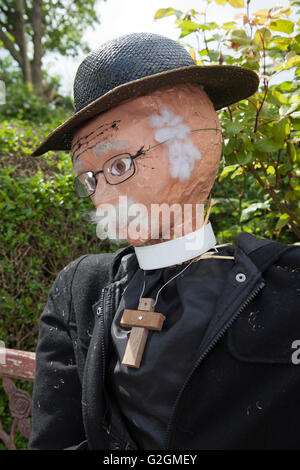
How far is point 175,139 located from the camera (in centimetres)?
124

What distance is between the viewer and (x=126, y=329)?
138 centimetres

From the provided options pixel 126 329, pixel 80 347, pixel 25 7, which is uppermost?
pixel 25 7

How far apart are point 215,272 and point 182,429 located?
20.2 inches

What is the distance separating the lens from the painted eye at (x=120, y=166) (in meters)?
1.26

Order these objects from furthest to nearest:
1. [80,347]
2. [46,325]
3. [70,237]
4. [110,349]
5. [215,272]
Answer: [70,237], [46,325], [80,347], [110,349], [215,272]

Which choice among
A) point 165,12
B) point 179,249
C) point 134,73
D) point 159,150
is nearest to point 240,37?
point 165,12

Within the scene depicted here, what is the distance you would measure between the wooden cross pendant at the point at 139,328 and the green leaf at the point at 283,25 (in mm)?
1220

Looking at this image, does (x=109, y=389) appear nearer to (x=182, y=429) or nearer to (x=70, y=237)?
(x=182, y=429)

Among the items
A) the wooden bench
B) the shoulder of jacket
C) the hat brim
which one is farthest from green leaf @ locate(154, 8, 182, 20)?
the wooden bench

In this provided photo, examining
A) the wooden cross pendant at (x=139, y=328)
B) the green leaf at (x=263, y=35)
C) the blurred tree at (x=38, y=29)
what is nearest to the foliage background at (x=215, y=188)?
the green leaf at (x=263, y=35)

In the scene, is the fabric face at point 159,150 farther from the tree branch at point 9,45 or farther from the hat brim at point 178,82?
the tree branch at point 9,45

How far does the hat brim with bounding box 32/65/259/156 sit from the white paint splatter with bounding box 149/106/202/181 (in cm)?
10

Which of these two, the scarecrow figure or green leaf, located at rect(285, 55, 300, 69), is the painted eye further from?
green leaf, located at rect(285, 55, 300, 69)

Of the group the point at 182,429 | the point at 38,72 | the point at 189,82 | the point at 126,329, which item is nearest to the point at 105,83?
the point at 189,82
